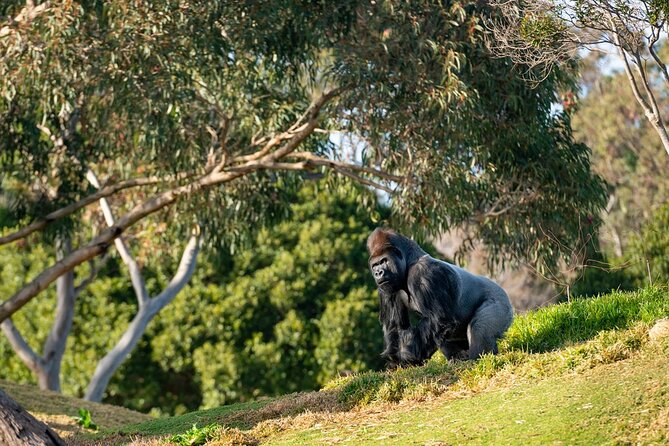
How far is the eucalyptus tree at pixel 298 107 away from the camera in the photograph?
12805 mm

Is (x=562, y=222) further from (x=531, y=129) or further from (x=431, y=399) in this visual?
(x=431, y=399)

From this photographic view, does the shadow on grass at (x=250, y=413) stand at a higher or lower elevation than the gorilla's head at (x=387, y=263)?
lower

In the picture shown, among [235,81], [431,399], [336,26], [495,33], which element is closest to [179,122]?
[235,81]

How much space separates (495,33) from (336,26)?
2458mm

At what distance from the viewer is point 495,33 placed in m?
11.9

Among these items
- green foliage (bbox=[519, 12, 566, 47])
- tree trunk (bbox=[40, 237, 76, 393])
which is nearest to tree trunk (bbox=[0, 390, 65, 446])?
green foliage (bbox=[519, 12, 566, 47])

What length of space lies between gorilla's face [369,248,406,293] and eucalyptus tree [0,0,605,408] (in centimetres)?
417

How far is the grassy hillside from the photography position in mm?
6168

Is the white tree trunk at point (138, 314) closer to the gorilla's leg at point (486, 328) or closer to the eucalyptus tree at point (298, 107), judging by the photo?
the eucalyptus tree at point (298, 107)

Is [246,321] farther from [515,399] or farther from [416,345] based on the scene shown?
[515,399]

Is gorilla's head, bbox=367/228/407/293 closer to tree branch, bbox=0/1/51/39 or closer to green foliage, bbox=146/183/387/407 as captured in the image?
tree branch, bbox=0/1/51/39

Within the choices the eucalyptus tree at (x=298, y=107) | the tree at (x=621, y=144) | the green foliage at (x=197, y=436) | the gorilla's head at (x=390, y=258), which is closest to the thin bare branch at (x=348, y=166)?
the eucalyptus tree at (x=298, y=107)

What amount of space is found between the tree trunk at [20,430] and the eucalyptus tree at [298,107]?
258 inches

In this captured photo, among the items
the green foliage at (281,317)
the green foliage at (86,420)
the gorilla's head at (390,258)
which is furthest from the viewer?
the green foliage at (281,317)
